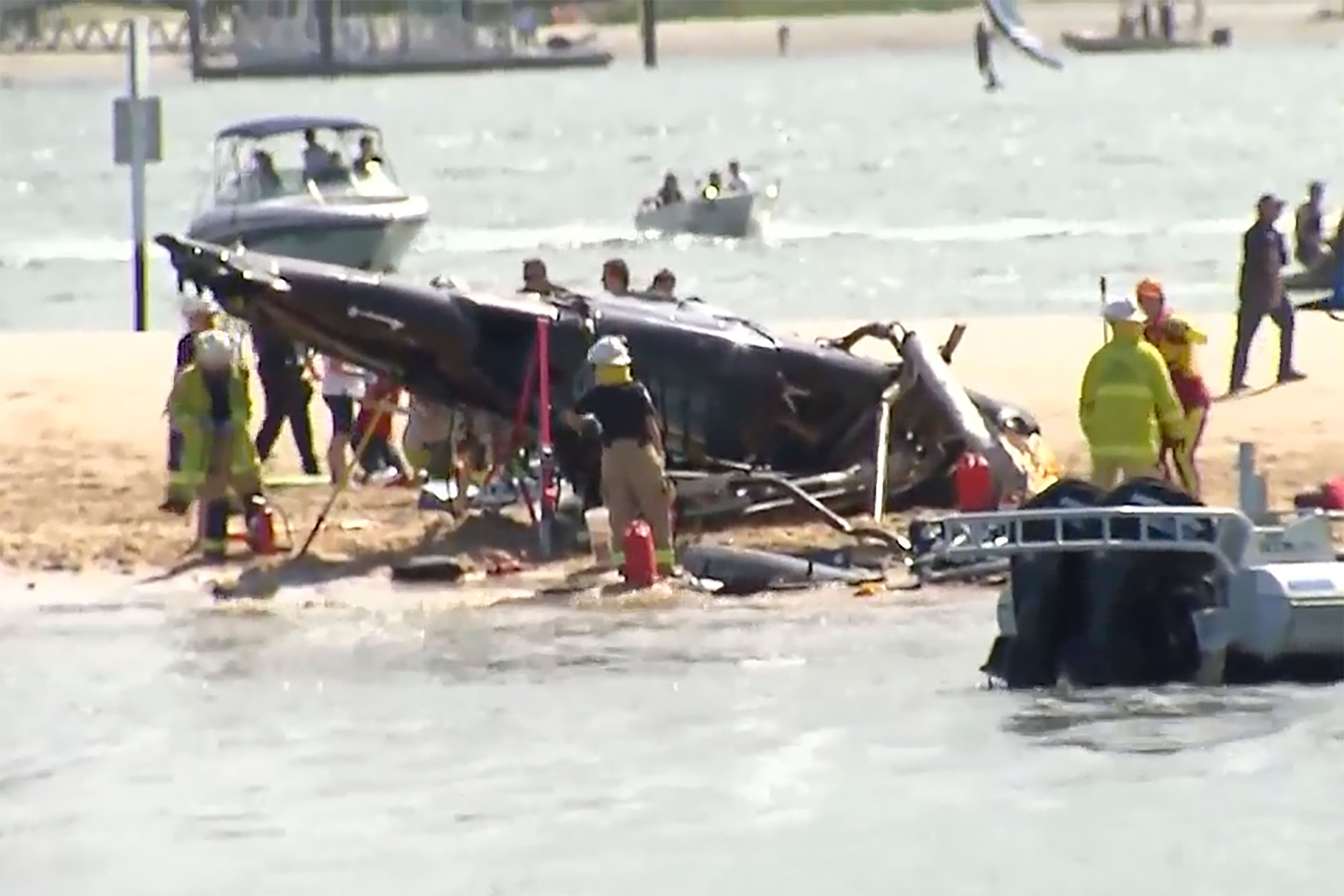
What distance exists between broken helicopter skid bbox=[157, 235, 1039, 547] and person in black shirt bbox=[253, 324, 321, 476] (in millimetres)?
961

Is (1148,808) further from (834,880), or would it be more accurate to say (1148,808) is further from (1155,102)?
(1155,102)

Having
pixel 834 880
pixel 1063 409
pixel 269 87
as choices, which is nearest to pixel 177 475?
pixel 1063 409

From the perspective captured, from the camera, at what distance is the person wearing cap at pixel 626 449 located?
19.5 m

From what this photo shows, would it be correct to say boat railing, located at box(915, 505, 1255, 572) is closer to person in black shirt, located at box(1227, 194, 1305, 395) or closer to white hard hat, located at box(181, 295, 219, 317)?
white hard hat, located at box(181, 295, 219, 317)

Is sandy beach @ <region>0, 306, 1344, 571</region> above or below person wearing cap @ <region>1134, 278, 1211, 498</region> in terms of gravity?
below

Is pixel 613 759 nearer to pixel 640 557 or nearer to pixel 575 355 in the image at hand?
pixel 640 557

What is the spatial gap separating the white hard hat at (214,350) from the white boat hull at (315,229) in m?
21.7

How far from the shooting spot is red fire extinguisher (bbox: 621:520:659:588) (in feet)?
63.9

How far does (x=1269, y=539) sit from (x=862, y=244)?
124 feet

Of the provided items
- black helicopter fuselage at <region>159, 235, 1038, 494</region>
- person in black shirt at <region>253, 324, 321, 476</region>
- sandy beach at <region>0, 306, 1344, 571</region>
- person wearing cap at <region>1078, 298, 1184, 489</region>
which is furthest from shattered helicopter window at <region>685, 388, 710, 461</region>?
person wearing cap at <region>1078, 298, 1184, 489</region>

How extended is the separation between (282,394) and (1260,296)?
7.22 metres

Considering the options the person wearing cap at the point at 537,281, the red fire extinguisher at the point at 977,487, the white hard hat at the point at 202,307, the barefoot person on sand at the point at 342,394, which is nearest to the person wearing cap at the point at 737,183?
the barefoot person on sand at the point at 342,394

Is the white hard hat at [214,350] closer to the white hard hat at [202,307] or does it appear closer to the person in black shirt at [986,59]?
the white hard hat at [202,307]

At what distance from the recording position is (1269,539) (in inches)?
640
